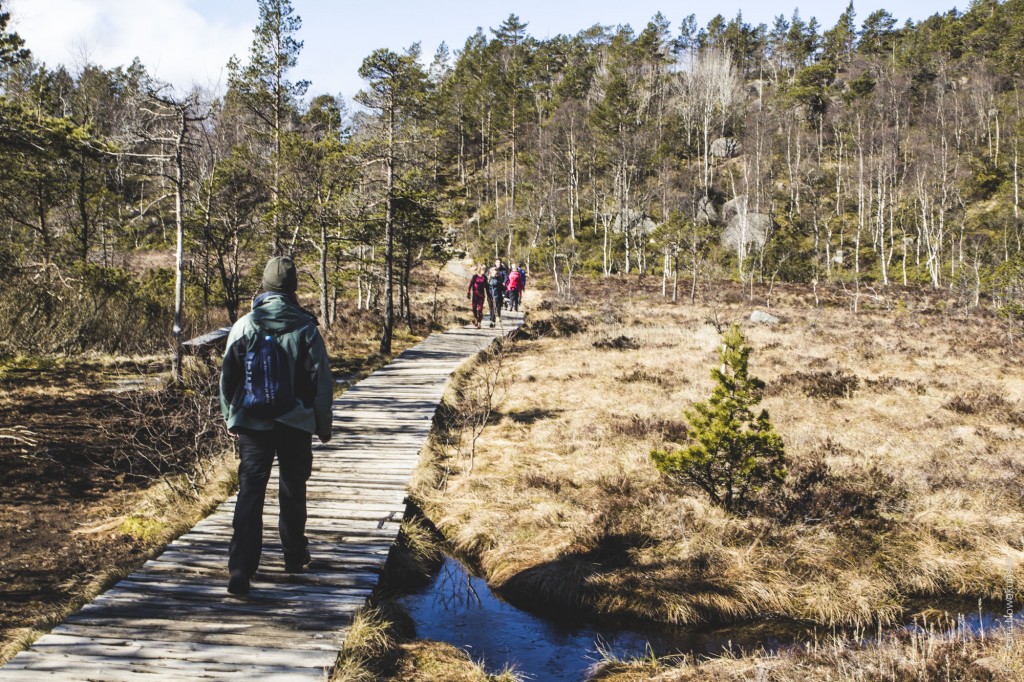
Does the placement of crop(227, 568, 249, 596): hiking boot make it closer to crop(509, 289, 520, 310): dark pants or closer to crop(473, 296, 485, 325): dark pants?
crop(473, 296, 485, 325): dark pants

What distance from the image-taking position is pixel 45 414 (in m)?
10.7

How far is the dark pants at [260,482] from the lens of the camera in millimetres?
4438

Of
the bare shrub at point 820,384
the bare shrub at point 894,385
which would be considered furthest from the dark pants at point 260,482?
the bare shrub at point 894,385

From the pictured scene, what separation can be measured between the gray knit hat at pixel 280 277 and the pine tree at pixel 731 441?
174 inches

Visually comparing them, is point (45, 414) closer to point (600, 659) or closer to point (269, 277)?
point (269, 277)

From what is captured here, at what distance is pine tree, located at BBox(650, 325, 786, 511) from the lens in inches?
288

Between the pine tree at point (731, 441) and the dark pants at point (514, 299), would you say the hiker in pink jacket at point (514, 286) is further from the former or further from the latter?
the pine tree at point (731, 441)

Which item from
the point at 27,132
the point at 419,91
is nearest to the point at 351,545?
the point at 27,132

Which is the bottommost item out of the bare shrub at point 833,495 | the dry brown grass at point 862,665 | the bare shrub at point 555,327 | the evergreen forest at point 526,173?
the dry brown grass at point 862,665

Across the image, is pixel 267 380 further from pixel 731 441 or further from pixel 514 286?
pixel 514 286

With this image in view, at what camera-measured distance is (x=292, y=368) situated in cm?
444

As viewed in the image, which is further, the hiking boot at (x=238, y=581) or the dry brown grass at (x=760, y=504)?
the dry brown grass at (x=760, y=504)

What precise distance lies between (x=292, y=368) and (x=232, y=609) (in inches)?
61.4

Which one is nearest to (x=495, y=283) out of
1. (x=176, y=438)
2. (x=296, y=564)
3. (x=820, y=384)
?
(x=820, y=384)
